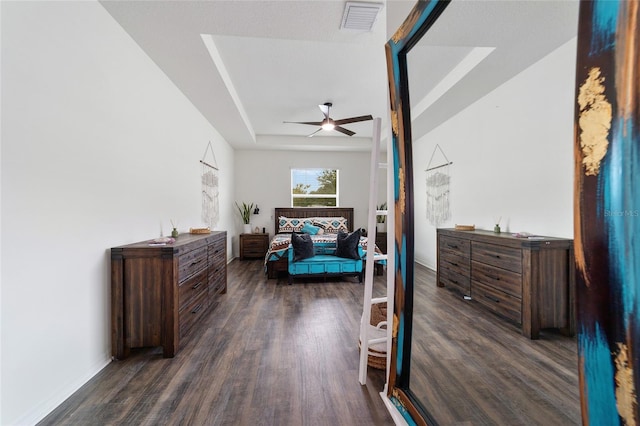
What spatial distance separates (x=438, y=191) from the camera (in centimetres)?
125

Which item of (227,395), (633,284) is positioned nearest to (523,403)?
(633,284)

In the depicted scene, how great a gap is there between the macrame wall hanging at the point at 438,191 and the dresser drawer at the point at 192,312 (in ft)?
6.90

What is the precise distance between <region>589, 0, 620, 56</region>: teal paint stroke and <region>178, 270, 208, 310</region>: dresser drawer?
2550 millimetres

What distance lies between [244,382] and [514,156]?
1949mm

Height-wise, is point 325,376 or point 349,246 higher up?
point 349,246

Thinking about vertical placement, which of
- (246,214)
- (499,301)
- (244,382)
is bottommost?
(244,382)

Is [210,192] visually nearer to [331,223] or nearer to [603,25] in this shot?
[331,223]

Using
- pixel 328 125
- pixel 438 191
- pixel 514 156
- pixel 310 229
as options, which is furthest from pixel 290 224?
pixel 514 156

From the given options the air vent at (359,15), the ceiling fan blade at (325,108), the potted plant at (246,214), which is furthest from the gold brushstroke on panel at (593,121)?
the potted plant at (246,214)

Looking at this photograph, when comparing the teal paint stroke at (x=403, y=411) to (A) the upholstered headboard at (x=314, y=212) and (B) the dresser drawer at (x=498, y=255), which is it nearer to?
(B) the dresser drawer at (x=498, y=255)

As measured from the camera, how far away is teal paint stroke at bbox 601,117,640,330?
1.51 ft

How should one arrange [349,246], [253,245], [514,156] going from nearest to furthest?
[514,156], [349,246], [253,245]

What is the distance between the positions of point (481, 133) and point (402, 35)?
65 cm

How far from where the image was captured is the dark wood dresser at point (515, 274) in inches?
27.4
